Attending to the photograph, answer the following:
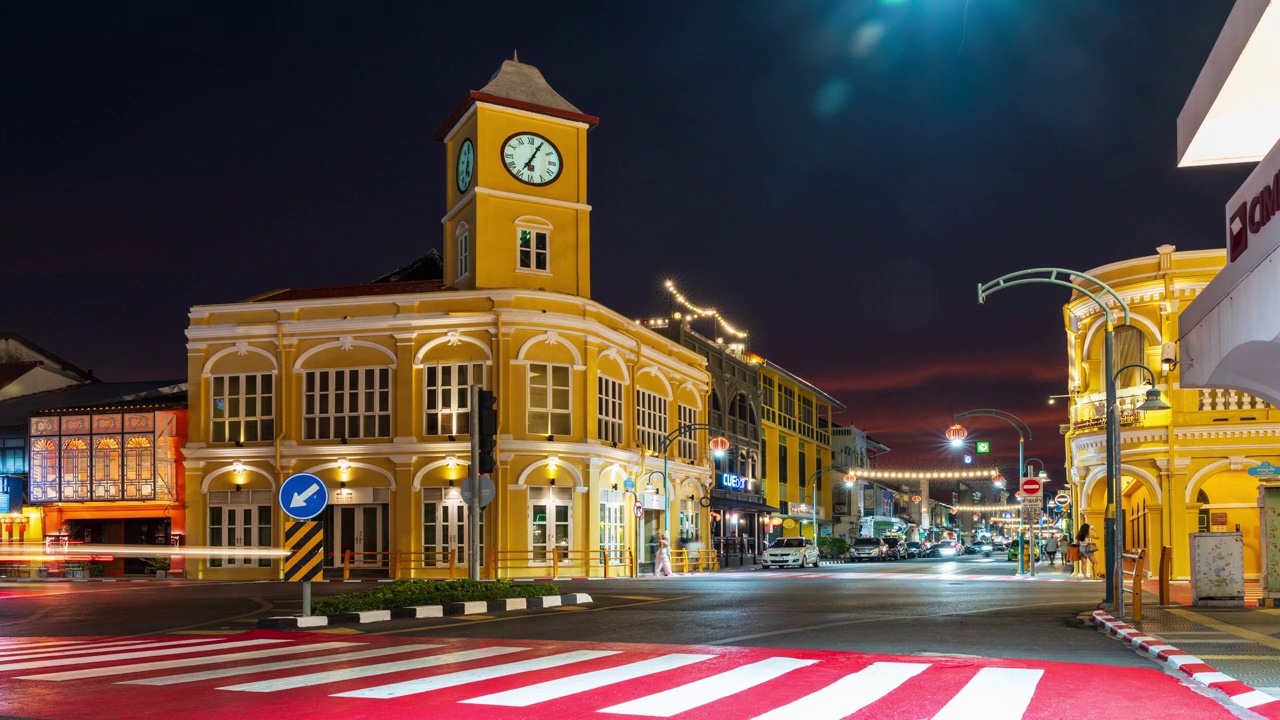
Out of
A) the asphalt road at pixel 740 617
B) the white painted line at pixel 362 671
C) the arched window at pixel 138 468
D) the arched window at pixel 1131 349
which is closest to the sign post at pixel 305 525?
the asphalt road at pixel 740 617

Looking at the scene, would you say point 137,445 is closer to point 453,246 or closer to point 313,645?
point 453,246

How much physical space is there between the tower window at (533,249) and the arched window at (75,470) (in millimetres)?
18042

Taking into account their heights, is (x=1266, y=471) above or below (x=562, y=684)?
above

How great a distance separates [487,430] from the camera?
21.2 metres

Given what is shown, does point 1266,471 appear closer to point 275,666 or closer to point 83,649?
point 275,666

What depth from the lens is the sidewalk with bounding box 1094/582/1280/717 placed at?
10859mm

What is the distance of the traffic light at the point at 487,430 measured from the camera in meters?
20.9

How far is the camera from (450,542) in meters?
40.0

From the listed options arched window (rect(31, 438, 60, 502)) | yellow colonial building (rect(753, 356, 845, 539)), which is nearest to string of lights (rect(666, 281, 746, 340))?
yellow colonial building (rect(753, 356, 845, 539))

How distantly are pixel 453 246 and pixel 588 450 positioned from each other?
9.15 m

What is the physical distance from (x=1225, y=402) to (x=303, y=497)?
27954 mm

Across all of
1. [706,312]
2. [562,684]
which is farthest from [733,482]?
[562,684]

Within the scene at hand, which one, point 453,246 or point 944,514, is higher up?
point 453,246

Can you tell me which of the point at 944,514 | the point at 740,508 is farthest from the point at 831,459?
the point at 944,514
